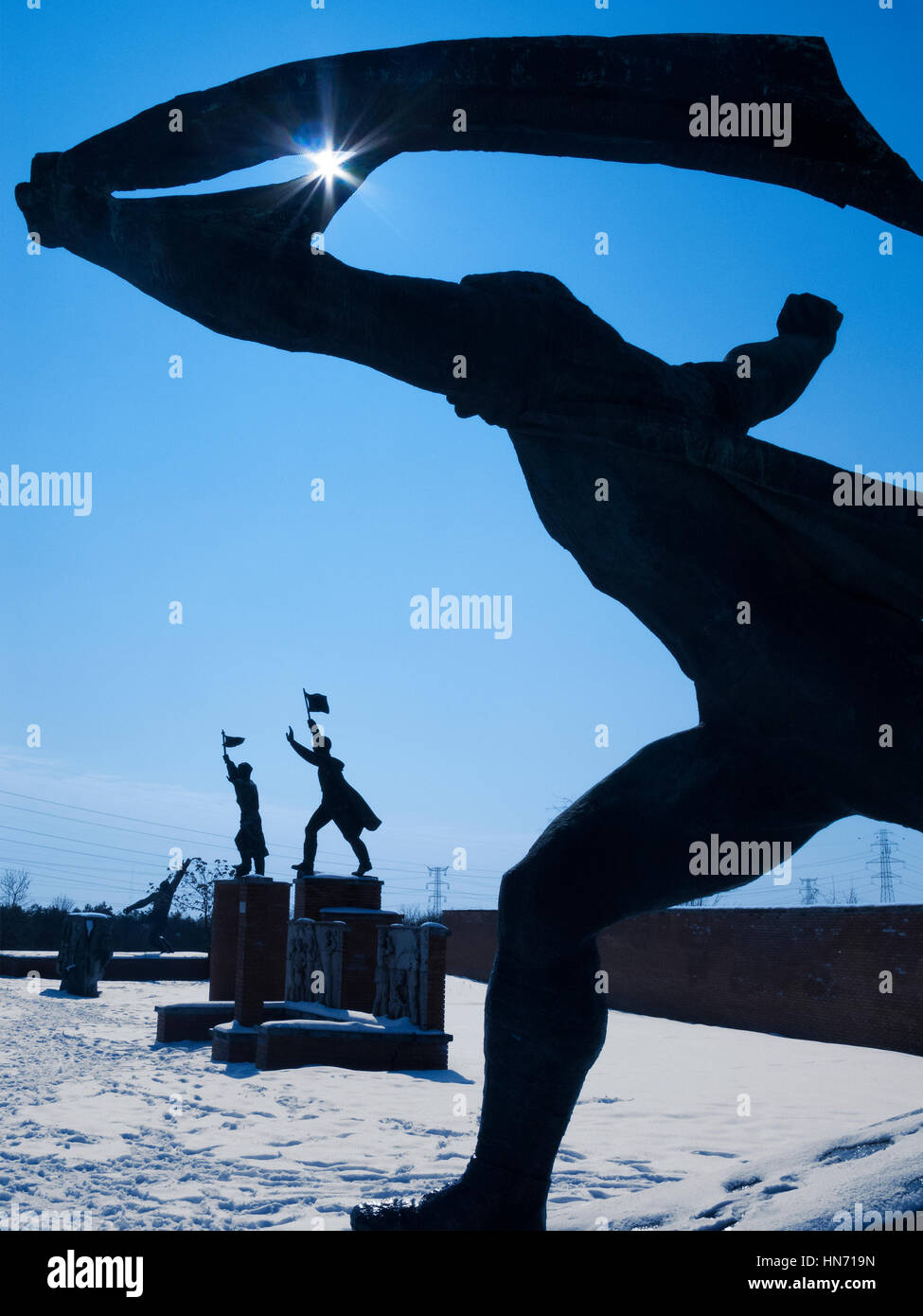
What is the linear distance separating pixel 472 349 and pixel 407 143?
0.48 meters

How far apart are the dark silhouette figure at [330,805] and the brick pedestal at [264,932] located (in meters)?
1.08

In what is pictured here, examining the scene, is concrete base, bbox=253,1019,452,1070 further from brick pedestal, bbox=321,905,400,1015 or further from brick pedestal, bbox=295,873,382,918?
brick pedestal, bbox=295,873,382,918

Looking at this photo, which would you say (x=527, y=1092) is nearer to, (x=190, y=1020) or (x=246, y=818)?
(x=190, y=1020)

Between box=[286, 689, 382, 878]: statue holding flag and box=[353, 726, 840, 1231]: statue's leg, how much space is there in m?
10.8

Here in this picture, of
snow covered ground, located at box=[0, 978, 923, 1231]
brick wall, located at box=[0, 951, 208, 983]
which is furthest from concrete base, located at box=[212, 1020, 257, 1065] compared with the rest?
brick wall, located at box=[0, 951, 208, 983]

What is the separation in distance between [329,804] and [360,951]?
8.48 ft

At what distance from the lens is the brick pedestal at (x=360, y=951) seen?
10.6m

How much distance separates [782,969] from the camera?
1498 centimetres

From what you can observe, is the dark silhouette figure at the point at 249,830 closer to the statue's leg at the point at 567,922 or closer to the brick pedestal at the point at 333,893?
the brick pedestal at the point at 333,893

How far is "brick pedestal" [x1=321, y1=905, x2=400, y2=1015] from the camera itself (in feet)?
34.9

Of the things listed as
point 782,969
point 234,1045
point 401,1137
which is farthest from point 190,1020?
point 782,969

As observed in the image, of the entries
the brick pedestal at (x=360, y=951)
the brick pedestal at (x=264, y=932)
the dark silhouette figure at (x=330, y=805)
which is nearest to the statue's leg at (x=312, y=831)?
the dark silhouette figure at (x=330, y=805)

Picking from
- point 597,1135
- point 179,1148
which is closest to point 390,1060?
point 597,1135

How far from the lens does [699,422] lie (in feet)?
7.25
